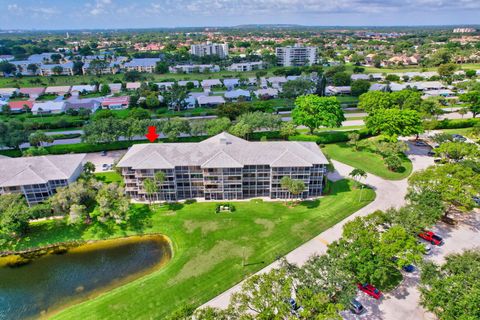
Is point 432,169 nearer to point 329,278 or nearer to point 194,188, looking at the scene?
A: point 329,278

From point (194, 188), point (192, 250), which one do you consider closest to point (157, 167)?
point (194, 188)

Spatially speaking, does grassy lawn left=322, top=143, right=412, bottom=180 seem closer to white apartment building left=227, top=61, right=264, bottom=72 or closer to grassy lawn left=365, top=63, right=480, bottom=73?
grassy lawn left=365, top=63, right=480, bottom=73

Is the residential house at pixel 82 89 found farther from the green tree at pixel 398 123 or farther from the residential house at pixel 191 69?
the green tree at pixel 398 123

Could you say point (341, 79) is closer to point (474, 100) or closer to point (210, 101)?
point (474, 100)

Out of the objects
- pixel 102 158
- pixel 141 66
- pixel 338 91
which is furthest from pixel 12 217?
pixel 141 66

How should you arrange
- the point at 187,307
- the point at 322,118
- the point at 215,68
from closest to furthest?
the point at 187,307
the point at 322,118
the point at 215,68

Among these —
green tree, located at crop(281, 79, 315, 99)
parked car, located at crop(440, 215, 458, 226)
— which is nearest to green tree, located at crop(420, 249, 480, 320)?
parked car, located at crop(440, 215, 458, 226)
